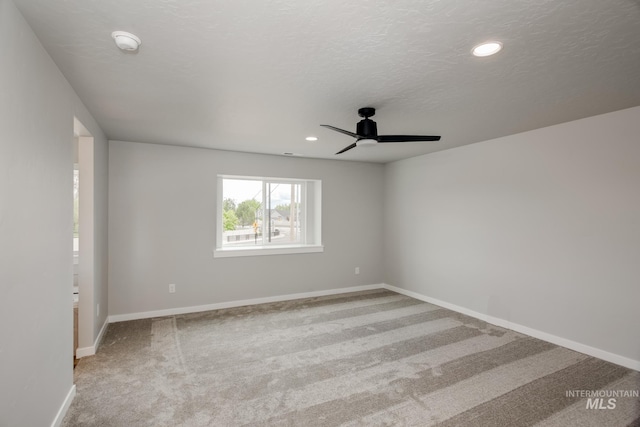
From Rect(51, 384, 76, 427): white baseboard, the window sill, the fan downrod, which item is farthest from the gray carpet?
the fan downrod

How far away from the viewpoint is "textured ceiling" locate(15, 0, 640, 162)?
5.03 ft

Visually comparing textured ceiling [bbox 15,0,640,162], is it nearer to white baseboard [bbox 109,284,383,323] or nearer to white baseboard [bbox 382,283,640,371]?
white baseboard [bbox 382,283,640,371]

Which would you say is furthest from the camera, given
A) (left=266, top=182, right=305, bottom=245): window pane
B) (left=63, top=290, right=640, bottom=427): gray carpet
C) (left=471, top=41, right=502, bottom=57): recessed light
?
(left=266, top=182, right=305, bottom=245): window pane

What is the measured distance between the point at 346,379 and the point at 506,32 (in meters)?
2.70

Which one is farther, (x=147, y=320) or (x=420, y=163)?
(x=420, y=163)

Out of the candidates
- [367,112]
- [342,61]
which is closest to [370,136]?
[367,112]

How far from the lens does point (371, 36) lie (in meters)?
1.74

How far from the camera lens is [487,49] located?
189 centimetres

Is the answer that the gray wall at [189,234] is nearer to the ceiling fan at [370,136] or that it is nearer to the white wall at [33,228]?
the white wall at [33,228]

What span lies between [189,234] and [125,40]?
126 inches

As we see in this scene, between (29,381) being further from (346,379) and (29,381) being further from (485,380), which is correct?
(485,380)

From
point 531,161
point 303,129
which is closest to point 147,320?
point 303,129

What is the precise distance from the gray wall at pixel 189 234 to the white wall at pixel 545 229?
1570 millimetres

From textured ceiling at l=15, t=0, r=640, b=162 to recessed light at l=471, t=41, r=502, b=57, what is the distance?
1.6 inches
